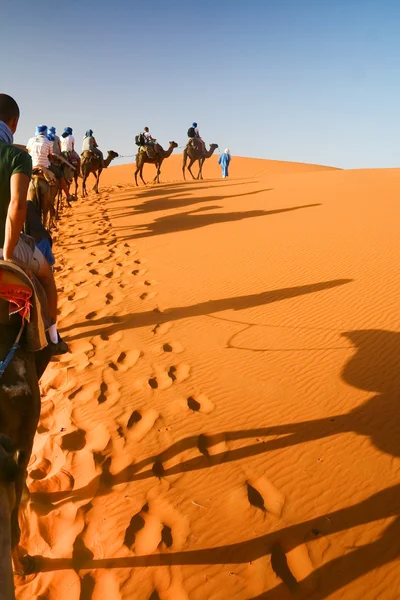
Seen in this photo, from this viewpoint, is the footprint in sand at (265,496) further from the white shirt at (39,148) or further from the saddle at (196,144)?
the saddle at (196,144)

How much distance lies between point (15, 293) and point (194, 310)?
4.88 meters

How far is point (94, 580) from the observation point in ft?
9.78

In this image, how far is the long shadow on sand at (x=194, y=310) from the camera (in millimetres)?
6945

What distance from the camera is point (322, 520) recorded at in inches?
133

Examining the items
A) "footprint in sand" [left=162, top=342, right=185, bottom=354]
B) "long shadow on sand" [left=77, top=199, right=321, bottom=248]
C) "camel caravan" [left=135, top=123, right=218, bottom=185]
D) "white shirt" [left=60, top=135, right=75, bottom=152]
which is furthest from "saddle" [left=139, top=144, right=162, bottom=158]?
"footprint in sand" [left=162, top=342, right=185, bottom=354]

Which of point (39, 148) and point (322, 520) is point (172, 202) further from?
point (322, 520)

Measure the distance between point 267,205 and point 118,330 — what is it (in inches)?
417

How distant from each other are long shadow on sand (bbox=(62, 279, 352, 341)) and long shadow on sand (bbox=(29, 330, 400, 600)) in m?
2.89

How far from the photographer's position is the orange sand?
10.0ft

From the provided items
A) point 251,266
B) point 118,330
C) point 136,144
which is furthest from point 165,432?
point 136,144

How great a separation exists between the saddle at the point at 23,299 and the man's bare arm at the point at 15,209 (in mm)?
250

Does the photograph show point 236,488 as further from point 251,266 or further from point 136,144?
point 136,144

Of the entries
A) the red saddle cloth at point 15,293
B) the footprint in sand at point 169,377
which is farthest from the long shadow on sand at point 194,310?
the red saddle cloth at point 15,293

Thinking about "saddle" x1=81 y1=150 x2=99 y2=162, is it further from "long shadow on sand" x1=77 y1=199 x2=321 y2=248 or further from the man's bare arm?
the man's bare arm
